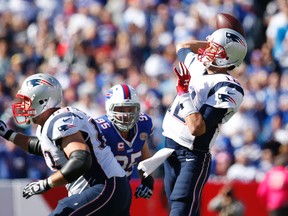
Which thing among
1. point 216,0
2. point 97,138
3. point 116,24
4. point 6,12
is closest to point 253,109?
point 216,0

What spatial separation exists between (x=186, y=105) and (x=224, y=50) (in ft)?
2.03

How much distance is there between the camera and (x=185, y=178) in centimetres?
755

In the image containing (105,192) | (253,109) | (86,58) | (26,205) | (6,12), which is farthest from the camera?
(6,12)

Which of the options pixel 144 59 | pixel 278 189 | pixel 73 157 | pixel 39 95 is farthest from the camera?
pixel 144 59

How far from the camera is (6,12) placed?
15883 millimetres

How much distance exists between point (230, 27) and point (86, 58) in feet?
23.3

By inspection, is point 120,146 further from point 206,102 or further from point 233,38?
point 233,38

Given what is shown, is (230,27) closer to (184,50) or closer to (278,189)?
(184,50)

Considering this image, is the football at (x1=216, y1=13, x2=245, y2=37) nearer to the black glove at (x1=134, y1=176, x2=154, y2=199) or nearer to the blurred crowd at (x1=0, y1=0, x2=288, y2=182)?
the black glove at (x1=134, y1=176, x2=154, y2=199)

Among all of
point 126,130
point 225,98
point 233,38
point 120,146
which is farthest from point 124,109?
point 233,38

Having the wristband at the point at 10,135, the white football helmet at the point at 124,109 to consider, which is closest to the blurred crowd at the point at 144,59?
the white football helmet at the point at 124,109

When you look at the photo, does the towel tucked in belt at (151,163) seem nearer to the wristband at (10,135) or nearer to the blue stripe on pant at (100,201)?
the blue stripe on pant at (100,201)

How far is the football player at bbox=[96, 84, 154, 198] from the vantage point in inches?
305

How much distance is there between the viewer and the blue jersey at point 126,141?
779cm
